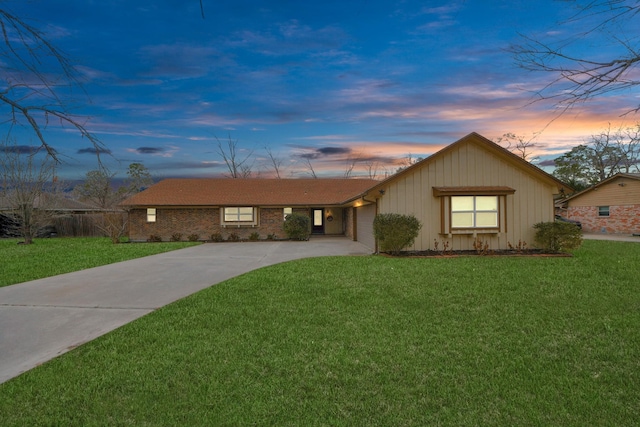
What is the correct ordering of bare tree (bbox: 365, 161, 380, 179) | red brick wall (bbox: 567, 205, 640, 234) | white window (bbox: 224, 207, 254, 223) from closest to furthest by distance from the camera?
white window (bbox: 224, 207, 254, 223) < red brick wall (bbox: 567, 205, 640, 234) < bare tree (bbox: 365, 161, 380, 179)

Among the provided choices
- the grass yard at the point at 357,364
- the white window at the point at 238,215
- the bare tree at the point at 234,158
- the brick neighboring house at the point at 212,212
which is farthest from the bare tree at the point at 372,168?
the grass yard at the point at 357,364

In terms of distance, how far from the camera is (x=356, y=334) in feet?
17.1

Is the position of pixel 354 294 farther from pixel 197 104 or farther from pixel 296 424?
pixel 197 104

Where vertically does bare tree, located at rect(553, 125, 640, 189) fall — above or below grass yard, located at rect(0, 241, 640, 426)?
above

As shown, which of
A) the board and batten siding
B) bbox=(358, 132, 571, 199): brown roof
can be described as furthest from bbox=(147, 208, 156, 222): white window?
the board and batten siding

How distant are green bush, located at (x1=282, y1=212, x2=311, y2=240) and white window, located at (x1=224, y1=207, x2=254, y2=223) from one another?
2551 millimetres

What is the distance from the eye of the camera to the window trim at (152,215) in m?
23.7

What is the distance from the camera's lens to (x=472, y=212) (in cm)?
1462

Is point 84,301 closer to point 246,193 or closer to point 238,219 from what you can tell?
point 238,219

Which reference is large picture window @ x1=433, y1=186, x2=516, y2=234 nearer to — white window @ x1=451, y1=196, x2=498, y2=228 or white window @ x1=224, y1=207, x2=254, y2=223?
white window @ x1=451, y1=196, x2=498, y2=228

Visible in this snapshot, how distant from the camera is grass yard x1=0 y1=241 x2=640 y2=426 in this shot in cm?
324

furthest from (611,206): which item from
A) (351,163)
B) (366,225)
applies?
(351,163)

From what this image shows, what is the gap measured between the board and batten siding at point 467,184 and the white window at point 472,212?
438mm

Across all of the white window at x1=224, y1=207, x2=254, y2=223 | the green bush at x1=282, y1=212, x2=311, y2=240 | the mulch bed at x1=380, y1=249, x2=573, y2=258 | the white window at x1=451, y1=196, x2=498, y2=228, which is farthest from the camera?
the white window at x1=224, y1=207, x2=254, y2=223
